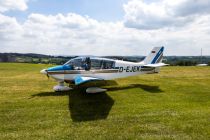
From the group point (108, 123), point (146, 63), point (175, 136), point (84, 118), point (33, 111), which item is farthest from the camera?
point (146, 63)

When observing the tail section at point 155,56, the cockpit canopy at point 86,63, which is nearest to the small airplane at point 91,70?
the cockpit canopy at point 86,63

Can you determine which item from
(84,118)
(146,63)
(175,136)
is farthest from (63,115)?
(146,63)

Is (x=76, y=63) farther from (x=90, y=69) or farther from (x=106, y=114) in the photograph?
(x=106, y=114)

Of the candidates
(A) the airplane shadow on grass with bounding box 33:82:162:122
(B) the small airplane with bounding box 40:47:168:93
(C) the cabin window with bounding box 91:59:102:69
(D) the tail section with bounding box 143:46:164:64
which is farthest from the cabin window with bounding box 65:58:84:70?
(D) the tail section with bounding box 143:46:164:64

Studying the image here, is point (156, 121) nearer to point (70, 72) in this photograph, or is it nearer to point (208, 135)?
point (208, 135)

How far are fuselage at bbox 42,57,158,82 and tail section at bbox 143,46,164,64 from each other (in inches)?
73.3

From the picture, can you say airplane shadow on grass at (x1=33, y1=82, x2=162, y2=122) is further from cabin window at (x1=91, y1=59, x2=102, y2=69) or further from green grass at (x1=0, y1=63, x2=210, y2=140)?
cabin window at (x1=91, y1=59, x2=102, y2=69)

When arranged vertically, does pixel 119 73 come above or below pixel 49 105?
above

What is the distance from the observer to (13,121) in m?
8.06

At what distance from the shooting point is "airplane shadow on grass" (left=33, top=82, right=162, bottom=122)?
863 cm

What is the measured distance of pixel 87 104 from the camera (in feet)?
33.9

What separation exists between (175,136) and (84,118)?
3133 millimetres

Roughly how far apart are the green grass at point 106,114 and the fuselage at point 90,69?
95 centimetres

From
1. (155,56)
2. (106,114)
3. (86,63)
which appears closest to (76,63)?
(86,63)
